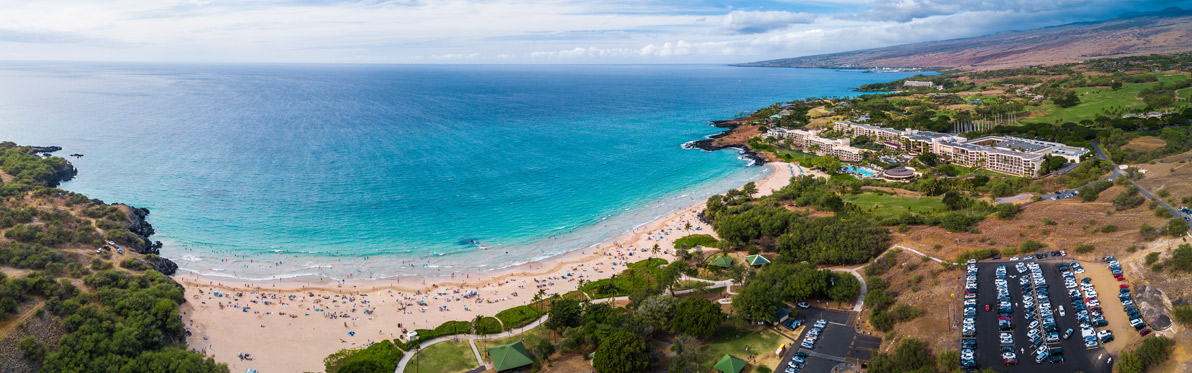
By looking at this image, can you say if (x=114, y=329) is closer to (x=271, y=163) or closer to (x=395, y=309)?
(x=395, y=309)

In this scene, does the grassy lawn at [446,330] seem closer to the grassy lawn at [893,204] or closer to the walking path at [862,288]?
the walking path at [862,288]

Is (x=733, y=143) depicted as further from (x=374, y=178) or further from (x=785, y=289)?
(x=785, y=289)

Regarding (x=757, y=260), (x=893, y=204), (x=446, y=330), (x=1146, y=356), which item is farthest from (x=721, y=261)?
(x=1146, y=356)

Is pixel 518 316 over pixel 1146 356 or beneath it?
beneath

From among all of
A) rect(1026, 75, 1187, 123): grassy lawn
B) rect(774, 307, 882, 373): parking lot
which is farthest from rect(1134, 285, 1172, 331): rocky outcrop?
rect(1026, 75, 1187, 123): grassy lawn

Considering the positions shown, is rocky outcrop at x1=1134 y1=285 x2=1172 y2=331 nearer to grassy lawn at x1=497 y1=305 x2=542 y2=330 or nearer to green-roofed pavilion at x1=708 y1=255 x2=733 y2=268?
green-roofed pavilion at x1=708 y1=255 x2=733 y2=268

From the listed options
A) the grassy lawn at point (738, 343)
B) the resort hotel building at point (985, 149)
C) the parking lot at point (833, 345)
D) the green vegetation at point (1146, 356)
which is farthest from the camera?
the resort hotel building at point (985, 149)

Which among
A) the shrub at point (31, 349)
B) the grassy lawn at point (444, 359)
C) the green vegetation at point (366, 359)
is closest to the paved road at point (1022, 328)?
the grassy lawn at point (444, 359)
